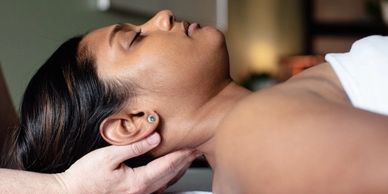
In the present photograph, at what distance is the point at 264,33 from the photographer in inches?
187

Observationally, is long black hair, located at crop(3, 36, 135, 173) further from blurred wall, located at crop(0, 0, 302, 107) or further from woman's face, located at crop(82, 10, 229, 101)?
blurred wall, located at crop(0, 0, 302, 107)

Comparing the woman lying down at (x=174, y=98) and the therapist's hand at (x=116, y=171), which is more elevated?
the woman lying down at (x=174, y=98)

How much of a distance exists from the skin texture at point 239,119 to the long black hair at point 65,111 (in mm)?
32

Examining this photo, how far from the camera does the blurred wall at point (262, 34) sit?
4.30 m

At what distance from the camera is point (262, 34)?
15.4 ft

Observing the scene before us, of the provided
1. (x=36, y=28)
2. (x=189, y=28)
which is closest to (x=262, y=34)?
(x=36, y=28)

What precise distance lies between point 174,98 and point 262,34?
3.65 m

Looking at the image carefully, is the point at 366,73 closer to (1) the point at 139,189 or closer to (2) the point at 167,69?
(2) the point at 167,69

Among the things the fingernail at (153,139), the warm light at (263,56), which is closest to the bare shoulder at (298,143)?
the fingernail at (153,139)

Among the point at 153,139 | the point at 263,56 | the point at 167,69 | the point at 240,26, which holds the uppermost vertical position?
the point at 167,69

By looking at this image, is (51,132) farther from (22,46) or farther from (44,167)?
(22,46)

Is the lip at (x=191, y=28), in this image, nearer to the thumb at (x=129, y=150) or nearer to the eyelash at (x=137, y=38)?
the eyelash at (x=137, y=38)

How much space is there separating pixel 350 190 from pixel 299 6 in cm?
449

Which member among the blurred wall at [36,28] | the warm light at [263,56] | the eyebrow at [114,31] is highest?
the eyebrow at [114,31]
